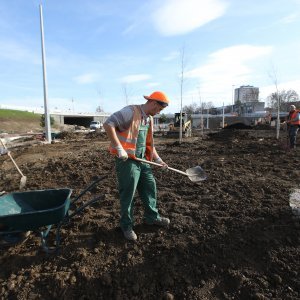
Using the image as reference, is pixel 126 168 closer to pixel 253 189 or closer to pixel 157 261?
pixel 157 261

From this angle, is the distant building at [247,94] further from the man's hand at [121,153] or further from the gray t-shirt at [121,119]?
the man's hand at [121,153]

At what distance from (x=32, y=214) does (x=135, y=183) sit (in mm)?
1152

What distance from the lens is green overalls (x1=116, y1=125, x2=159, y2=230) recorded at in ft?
11.1

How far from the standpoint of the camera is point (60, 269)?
3.16 metres

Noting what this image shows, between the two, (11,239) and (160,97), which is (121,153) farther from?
(11,239)

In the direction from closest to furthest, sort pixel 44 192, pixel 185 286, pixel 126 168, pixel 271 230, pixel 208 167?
pixel 185 286 → pixel 126 168 → pixel 271 230 → pixel 44 192 → pixel 208 167

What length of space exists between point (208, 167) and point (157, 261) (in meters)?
4.64

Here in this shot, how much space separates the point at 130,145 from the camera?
132 inches

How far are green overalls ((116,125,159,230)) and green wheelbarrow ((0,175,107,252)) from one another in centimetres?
33

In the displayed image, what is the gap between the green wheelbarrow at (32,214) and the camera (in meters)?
3.12

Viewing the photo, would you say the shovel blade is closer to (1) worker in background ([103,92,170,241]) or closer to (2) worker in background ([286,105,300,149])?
(1) worker in background ([103,92,170,241])

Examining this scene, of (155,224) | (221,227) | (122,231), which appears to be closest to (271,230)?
(221,227)

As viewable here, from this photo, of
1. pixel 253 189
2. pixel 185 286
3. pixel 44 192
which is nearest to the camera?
pixel 185 286

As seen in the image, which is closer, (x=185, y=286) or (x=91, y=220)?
(x=185, y=286)
